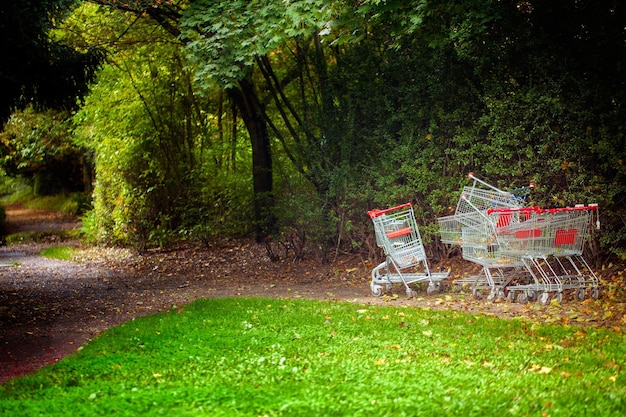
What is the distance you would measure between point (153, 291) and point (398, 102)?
215 inches

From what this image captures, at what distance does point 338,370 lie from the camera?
17.7ft

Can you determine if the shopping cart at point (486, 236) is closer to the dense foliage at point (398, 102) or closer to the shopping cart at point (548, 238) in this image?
the shopping cart at point (548, 238)

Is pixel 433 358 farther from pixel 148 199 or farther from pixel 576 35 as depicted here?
pixel 148 199

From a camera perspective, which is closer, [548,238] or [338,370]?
[338,370]

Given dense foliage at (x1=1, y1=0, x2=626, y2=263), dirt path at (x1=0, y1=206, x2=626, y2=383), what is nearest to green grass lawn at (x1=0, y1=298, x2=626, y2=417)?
dirt path at (x1=0, y1=206, x2=626, y2=383)

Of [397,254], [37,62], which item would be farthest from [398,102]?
[37,62]

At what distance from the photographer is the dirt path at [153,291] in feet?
24.4

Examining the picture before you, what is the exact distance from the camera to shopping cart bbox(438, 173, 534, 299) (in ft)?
27.2

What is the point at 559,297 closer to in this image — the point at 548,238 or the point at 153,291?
the point at 548,238

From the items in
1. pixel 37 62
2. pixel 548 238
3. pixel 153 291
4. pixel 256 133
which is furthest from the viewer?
pixel 256 133

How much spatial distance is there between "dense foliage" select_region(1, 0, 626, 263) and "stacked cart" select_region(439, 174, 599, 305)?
994mm

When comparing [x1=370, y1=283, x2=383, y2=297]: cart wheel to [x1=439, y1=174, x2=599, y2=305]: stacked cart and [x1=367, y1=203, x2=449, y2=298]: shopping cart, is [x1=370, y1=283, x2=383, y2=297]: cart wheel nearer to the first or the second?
[x1=367, y1=203, x2=449, y2=298]: shopping cart

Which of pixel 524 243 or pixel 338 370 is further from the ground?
pixel 524 243

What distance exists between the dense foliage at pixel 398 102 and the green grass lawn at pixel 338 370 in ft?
11.0
